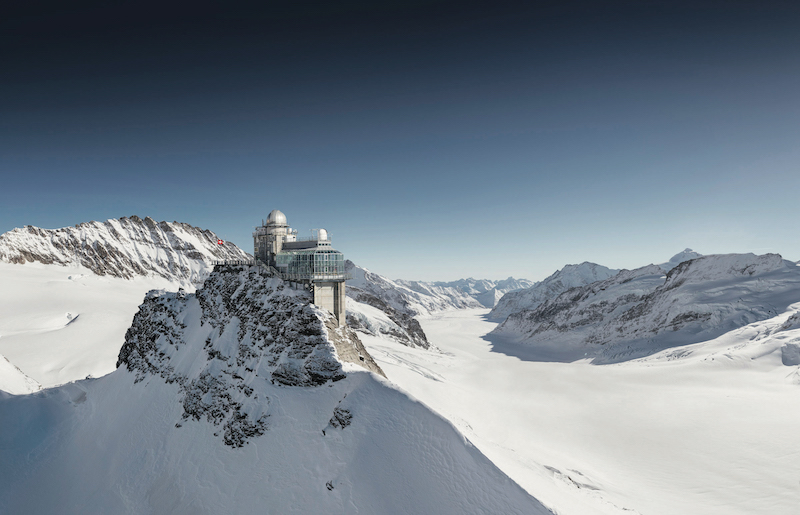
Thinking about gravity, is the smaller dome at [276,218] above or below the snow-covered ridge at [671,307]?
above

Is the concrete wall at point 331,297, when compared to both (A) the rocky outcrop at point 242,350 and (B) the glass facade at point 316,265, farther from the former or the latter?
(A) the rocky outcrop at point 242,350

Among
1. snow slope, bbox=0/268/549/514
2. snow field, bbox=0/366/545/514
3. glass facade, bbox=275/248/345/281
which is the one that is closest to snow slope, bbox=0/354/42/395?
snow slope, bbox=0/268/549/514

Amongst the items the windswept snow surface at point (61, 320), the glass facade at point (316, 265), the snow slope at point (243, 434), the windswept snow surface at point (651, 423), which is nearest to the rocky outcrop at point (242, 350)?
the snow slope at point (243, 434)

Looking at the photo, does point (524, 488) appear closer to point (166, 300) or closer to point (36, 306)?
point (166, 300)

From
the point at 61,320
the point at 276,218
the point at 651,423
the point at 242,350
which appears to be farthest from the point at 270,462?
the point at 61,320

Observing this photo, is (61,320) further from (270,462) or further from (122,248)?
(270,462)

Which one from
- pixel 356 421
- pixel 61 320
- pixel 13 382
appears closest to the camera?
pixel 356 421
